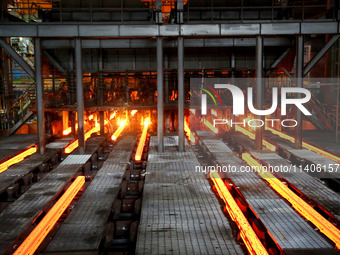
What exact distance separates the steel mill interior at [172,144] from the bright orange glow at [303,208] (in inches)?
1.2

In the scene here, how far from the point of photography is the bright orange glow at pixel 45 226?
438 cm

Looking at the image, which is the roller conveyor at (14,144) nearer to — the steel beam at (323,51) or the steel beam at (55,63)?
the steel beam at (55,63)

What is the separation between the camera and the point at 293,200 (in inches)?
235

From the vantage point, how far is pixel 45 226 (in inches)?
197

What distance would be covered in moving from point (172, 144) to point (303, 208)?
5349mm

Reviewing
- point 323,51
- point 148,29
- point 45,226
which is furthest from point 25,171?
point 323,51

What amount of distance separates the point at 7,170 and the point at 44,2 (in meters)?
6.25

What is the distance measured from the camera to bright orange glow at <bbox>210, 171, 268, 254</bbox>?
14.1ft

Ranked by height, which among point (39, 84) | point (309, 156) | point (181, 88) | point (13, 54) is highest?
point (13, 54)

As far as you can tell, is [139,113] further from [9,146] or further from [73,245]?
[73,245]

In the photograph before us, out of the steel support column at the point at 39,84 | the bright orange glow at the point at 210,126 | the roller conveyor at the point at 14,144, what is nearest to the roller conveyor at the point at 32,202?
the steel support column at the point at 39,84

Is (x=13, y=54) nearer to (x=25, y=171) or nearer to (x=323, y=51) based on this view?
(x=25, y=171)

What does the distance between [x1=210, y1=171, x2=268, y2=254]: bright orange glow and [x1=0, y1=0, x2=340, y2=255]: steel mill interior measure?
3 cm

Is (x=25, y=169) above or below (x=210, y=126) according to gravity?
below
